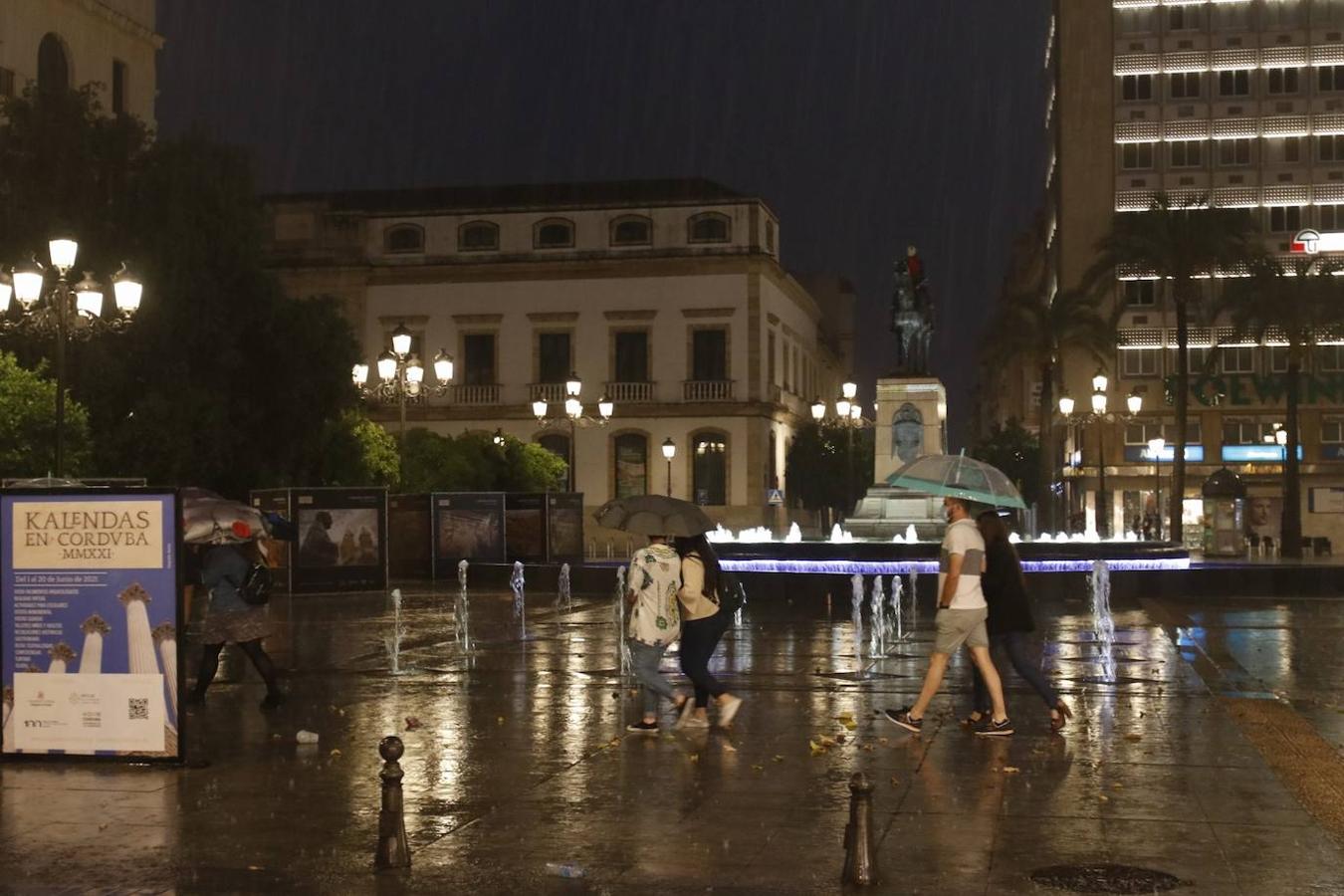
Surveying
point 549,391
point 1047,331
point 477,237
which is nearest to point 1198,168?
point 1047,331

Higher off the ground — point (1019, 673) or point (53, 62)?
point (53, 62)

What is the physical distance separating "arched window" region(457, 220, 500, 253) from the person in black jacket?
55.2 metres

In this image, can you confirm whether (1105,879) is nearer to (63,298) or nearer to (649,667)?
(649,667)

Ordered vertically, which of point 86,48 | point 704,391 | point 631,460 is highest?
point 86,48

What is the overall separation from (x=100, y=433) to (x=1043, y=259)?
66.3 meters

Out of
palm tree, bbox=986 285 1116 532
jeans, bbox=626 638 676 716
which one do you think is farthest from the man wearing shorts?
palm tree, bbox=986 285 1116 532

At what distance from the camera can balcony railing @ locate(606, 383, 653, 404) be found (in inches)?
2579

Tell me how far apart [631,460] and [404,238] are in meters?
12.2

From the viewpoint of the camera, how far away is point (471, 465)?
48031 mm

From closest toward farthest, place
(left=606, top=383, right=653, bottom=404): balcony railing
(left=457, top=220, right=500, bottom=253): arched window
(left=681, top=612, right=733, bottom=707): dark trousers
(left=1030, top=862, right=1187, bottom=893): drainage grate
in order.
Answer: (left=1030, top=862, right=1187, bottom=893): drainage grate → (left=681, top=612, right=733, bottom=707): dark trousers → (left=606, top=383, right=653, bottom=404): balcony railing → (left=457, top=220, right=500, bottom=253): arched window

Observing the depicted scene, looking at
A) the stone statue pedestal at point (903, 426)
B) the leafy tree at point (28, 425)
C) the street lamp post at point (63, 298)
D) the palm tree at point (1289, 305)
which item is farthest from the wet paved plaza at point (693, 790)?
the palm tree at point (1289, 305)

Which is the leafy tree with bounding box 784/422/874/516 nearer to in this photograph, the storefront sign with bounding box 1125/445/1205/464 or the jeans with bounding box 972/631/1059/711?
the storefront sign with bounding box 1125/445/1205/464

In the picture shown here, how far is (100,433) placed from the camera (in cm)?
3634

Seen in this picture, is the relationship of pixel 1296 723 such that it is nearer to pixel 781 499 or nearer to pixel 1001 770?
pixel 1001 770
